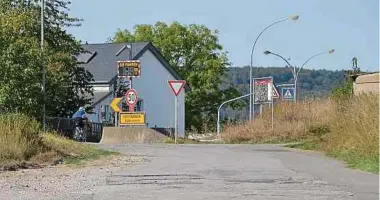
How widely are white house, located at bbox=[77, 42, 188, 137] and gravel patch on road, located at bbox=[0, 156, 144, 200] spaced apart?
41.3 meters

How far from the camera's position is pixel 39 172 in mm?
14570

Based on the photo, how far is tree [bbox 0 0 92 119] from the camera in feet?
90.1

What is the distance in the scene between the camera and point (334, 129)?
20812 mm

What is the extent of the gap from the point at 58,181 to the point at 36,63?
19059 millimetres

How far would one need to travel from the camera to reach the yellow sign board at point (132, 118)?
33.0 meters

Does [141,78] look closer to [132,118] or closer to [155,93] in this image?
[155,93]

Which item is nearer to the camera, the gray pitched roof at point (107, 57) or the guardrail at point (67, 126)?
the guardrail at point (67, 126)

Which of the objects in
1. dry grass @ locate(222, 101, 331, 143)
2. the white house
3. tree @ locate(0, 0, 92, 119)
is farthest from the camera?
the white house

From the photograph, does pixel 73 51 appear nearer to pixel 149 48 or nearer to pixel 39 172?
pixel 149 48

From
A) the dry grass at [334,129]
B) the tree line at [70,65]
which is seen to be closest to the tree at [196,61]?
the tree line at [70,65]

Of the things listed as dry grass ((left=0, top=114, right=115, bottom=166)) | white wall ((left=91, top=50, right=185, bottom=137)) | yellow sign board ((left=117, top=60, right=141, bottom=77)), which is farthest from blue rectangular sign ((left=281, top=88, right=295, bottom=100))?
white wall ((left=91, top=50, right=185, bottom=137))

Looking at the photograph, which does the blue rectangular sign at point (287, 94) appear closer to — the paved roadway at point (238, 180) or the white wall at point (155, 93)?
the paved roadway at point (238, 180)

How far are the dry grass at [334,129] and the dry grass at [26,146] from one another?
6652 mm

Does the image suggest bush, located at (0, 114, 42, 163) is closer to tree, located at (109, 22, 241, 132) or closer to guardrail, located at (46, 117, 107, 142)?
guardrail, located at (46, 117, 107, 142)
